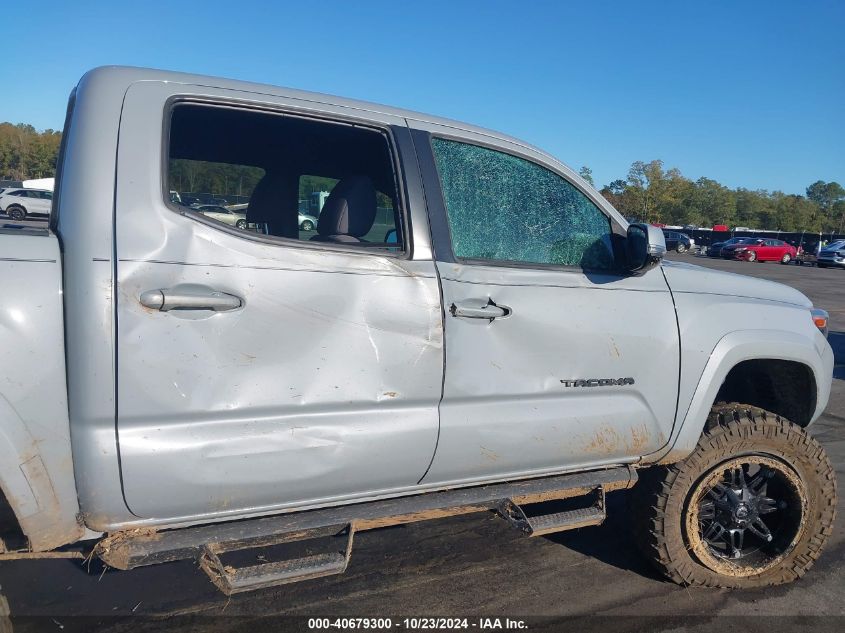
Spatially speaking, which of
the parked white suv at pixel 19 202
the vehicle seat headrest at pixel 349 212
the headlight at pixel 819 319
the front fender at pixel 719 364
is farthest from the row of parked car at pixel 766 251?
the vehicle seat headrest at pixel 349 212

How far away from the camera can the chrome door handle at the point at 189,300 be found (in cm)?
214

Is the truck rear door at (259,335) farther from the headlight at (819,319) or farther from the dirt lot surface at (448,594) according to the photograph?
the headlight at (819,319)

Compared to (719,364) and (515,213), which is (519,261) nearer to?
(515,213)

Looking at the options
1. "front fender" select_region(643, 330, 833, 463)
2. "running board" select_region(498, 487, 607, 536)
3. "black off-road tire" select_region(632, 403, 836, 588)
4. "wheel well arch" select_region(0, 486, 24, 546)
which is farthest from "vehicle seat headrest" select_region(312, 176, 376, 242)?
"black off-road tire" select_region(632, 403, 836, 588)

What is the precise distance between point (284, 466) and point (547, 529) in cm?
122

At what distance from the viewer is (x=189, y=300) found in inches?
86.1

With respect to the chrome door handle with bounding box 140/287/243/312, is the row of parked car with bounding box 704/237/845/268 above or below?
above

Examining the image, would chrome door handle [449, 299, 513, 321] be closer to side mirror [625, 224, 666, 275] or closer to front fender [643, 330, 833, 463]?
side mirror [625, 224, 666, 275]

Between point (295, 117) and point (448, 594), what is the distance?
90.4 inches

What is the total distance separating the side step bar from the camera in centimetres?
227

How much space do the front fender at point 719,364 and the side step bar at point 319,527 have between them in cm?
29

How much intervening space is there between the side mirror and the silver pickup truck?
1 cm

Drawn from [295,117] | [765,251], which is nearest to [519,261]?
[295,117]

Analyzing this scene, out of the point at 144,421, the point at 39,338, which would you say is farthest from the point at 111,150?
the point at 144,421
